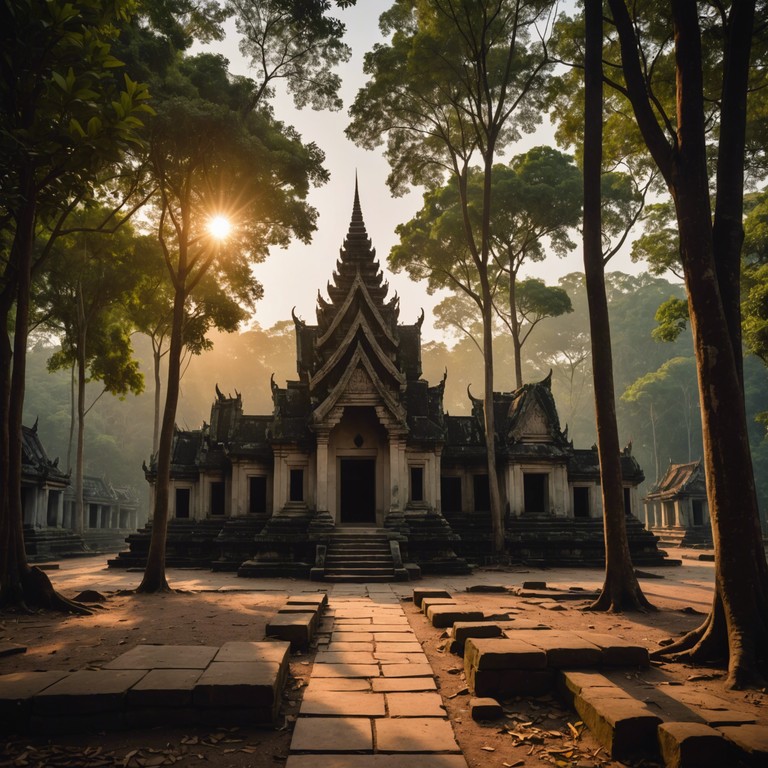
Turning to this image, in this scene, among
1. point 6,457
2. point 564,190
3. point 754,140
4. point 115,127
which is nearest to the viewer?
point 115,127

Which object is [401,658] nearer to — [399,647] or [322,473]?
[399,647]

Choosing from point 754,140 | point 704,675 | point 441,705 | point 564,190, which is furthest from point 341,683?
point 564,190

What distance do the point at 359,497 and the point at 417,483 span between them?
2.86m

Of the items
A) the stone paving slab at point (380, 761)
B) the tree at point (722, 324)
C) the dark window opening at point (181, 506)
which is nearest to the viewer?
the stone paving slab at point (380, 761)

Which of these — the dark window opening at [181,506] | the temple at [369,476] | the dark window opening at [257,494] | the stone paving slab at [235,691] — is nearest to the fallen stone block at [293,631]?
the stone paving slab at [235,691]

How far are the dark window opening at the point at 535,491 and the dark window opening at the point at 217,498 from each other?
39.9 ft

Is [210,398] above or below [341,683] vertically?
above

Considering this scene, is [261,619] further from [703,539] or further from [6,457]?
[703,539]

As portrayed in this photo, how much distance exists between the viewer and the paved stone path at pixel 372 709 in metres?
4.28

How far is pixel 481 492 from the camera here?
80.1 ft

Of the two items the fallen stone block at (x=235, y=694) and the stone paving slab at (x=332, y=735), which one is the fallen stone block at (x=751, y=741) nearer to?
the stone paving slab at (x=332, y=735)

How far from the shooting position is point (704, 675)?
6195 mm

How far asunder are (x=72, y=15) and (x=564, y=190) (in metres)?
23.6

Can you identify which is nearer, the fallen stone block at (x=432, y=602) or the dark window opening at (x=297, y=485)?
the fallen stone block at (x=432, y=602)
